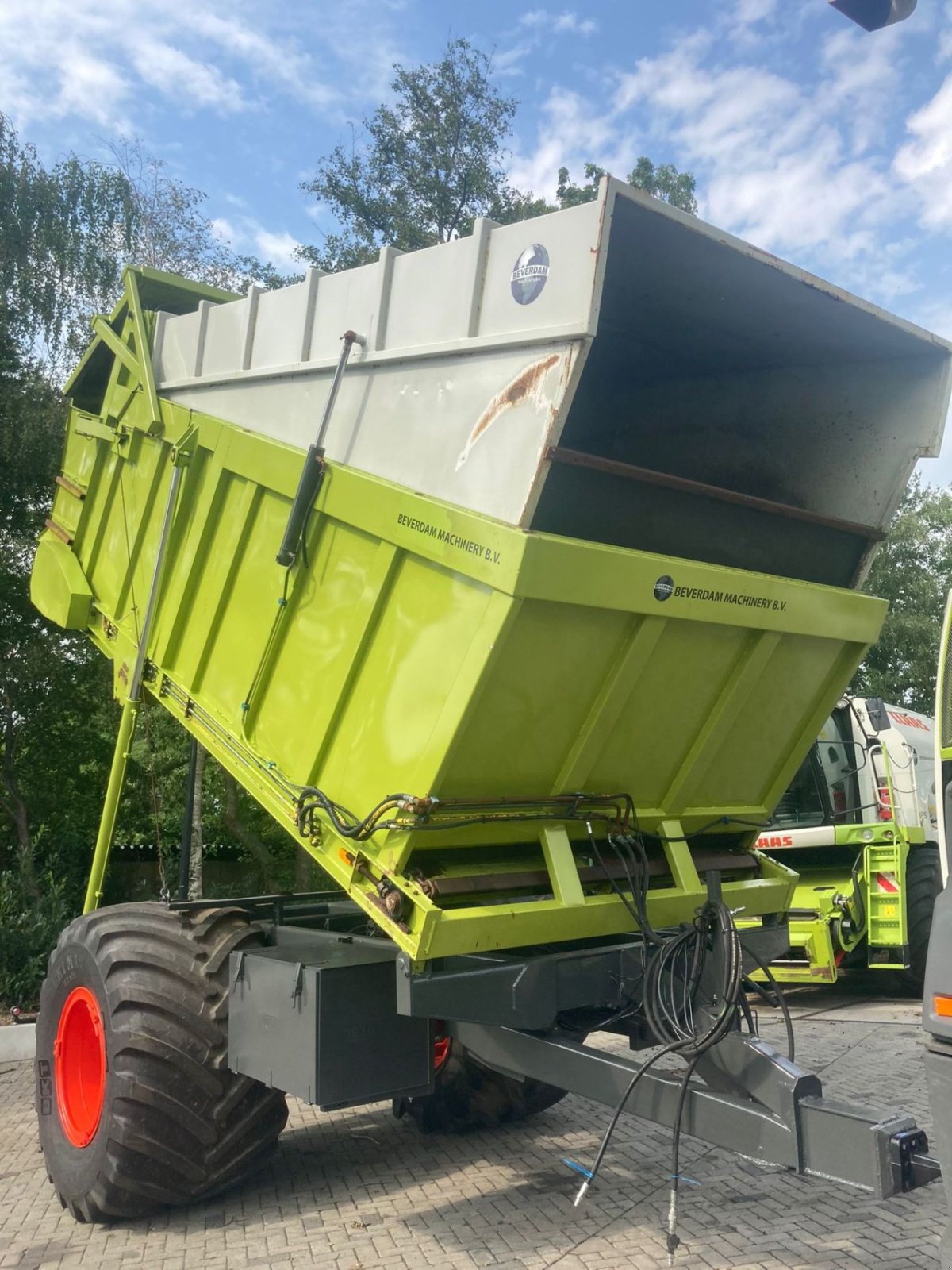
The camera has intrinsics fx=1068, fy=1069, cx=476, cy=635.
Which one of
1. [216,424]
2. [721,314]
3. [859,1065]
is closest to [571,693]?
[721,314]

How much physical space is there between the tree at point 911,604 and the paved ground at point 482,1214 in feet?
54.5

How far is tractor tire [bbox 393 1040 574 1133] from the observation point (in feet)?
17.3

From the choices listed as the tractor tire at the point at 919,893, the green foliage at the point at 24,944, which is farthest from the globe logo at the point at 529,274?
the green foliage at the point at 24,944

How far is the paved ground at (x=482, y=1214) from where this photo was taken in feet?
12.7

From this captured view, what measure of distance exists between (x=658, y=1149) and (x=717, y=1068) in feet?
6.14

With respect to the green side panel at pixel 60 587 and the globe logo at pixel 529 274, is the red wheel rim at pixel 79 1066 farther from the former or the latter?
the globe logo at pixel 529 274

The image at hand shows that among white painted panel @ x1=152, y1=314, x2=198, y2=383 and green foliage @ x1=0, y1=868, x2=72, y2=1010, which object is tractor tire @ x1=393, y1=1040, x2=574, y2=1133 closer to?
white painted panel @ x1=152, y1=314, x2=198, y2=383

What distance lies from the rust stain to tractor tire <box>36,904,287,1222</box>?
7.54 feet

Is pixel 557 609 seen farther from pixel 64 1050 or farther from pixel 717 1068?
pixel 64 1050

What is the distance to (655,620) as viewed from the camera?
3.86 meters

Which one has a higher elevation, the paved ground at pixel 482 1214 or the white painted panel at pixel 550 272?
the white painted panel at pixel 550 272

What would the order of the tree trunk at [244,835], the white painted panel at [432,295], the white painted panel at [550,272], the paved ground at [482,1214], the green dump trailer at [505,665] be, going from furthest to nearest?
the tree trunk at [244,835], the paved ground at [482,1214], the white painted panel at [432,295], the green dump trailer at [505,665], the white painted panel at [550,272]

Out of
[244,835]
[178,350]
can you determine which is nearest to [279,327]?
[178,350]

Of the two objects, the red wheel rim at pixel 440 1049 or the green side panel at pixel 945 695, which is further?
the red wheel rim at pixel 440 1049
